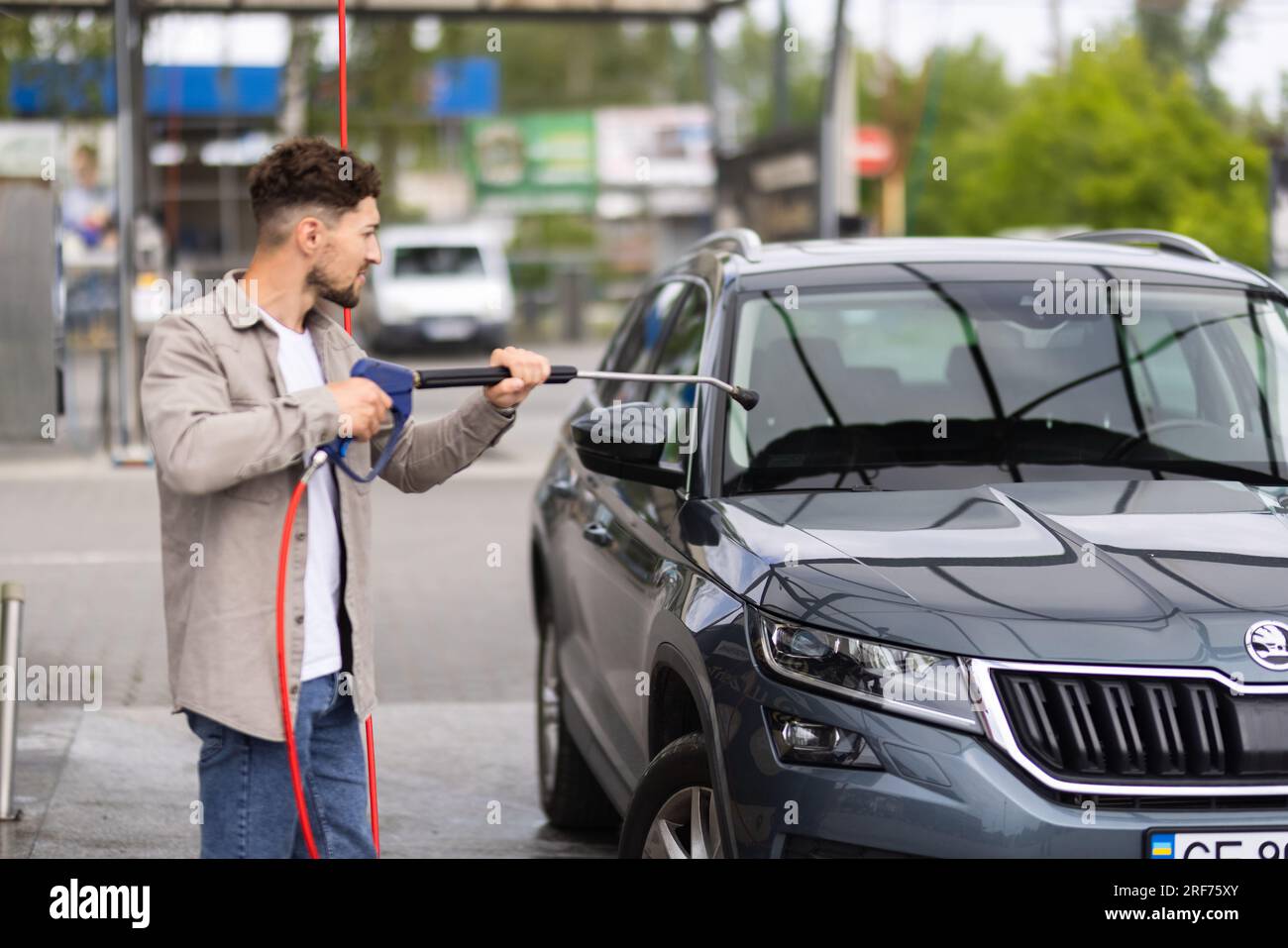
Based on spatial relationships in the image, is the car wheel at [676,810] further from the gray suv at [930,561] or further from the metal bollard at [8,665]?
the metal bollard at [8,665]

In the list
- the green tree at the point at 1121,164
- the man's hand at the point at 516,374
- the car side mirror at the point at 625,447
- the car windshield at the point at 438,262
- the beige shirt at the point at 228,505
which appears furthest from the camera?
the green tree at the point at 1121,164

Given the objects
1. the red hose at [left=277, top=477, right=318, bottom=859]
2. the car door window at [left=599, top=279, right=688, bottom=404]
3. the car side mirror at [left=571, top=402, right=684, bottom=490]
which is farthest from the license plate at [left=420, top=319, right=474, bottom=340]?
the red hose at [left=277, top=477, right=318, bottom=859]

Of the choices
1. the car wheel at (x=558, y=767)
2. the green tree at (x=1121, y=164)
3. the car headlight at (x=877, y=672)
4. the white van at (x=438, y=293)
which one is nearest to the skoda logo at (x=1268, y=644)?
the car headlight at (x=877, y=672)

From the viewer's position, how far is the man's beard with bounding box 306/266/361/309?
12.6 feet

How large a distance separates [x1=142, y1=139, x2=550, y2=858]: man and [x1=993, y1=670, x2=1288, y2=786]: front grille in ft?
3.81

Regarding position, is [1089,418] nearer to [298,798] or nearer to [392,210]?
[298,798]

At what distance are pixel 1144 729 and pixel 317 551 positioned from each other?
5.24 feet

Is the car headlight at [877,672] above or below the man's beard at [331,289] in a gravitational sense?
below

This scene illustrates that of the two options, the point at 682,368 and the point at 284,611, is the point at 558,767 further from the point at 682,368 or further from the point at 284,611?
the point at 284,611

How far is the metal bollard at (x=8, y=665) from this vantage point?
6.32 meters

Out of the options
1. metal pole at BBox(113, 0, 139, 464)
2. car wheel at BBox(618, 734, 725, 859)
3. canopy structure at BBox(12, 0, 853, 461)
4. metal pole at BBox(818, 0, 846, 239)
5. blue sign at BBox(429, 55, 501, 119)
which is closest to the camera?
car wheel at BBox(618, 734, 725, 859)

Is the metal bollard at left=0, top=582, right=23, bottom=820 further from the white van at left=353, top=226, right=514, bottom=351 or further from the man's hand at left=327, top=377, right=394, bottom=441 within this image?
the white van at left=353, top=226, right=514, bottom=351

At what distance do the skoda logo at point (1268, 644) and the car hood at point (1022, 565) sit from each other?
2 centimetres
